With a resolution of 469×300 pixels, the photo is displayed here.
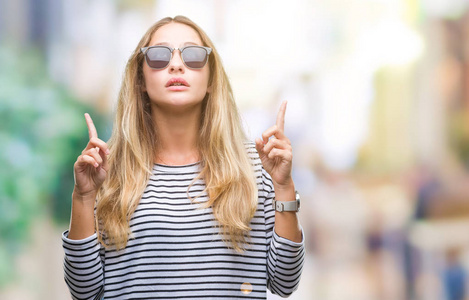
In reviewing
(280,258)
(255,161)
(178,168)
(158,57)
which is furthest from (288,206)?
(158,57)

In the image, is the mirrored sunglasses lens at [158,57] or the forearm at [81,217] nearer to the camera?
the forearm at [81,217]

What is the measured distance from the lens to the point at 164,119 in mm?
2068

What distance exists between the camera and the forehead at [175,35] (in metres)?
2.03

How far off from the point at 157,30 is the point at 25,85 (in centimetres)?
205

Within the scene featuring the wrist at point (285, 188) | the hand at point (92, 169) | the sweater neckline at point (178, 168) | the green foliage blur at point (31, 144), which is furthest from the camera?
the green foliage blur at point (31, 144)

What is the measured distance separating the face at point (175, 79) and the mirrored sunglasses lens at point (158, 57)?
0.01 meters

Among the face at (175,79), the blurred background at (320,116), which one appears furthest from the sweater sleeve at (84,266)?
the blurred background at (320,116)

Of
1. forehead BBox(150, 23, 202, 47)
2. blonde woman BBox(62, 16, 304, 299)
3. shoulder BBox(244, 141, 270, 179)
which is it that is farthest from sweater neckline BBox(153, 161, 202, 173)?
forehead BBox(150, 23, 202, 47)

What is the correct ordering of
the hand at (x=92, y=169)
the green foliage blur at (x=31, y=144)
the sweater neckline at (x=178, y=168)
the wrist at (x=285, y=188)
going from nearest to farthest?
the hand at (x=92, y=169)
the wrist at (x=285, y=188)
the sweater neckline at (x=178, y=168)
the green foliage blur at (x=31, y=144)

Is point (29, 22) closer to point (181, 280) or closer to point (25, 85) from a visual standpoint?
point (25, 85)

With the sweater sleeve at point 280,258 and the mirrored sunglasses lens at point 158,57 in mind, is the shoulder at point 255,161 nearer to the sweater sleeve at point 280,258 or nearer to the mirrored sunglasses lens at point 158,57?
the sweater sleeve at point 280,258

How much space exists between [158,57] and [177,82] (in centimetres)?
10

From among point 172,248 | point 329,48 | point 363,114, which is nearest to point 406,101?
point 363,114

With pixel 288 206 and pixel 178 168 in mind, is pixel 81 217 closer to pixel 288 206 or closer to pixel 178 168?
pixel 178 168
